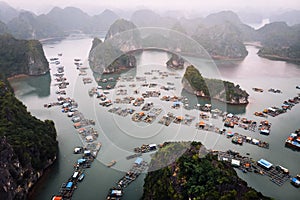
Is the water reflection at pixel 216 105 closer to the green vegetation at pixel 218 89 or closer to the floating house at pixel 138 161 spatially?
the green vegetation at pixel 218 89

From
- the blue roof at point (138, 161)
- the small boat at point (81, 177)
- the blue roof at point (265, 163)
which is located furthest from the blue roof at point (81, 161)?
the blue roof at point (265, 163)

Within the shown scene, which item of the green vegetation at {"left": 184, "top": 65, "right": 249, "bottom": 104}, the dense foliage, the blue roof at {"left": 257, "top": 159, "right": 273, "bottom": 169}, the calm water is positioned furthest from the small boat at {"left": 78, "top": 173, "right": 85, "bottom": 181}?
the green vegetation at {"left": 184, "top": 65, "right": 249, "bottom": 104}

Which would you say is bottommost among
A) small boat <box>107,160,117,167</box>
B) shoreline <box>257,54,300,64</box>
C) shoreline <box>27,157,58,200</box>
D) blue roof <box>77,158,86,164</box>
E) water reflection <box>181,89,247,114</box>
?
shoreline <box>27,157,58,200</box>

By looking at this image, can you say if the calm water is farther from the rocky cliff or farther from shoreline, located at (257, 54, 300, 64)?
shoreline, located at (257, 54, 300, 64)

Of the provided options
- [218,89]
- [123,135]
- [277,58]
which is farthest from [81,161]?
[277,58]

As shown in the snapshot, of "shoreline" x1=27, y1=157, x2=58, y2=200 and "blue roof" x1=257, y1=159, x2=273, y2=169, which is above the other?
"blue roof" x1=257, y1=159, x2=273, y2=169
